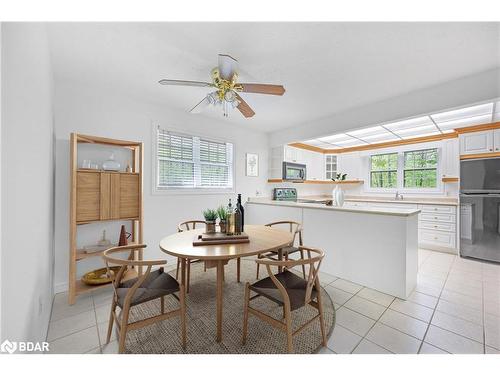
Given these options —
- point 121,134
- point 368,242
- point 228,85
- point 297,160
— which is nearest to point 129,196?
point 121,134

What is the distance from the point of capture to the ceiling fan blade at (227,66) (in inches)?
67.7

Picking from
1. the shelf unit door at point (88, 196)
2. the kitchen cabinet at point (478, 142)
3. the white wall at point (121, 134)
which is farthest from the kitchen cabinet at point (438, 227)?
the shelf unit door at point (88, 196)

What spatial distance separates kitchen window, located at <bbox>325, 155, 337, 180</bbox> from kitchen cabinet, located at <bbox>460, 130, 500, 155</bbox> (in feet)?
8.71

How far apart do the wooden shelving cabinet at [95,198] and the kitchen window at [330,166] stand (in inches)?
192

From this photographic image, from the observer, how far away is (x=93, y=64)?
2.13 m

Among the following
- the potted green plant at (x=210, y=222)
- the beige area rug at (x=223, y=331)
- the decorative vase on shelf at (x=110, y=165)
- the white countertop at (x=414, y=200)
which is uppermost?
the decorative vase on shelf at (x=110, y=165)

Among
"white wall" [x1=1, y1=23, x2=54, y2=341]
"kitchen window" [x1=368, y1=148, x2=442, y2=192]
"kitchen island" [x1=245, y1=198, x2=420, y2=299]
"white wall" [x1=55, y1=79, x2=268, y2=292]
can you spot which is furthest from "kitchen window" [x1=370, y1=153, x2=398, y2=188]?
"white wall" [x1=1, y1=23, x2=54, y2=341]

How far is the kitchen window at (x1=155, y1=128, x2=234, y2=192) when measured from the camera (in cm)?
331

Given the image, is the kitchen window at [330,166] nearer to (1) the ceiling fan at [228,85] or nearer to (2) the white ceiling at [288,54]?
(2) the white ceiling at [288,54]

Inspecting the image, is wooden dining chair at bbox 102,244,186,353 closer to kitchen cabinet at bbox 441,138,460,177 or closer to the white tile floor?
the white tile floor

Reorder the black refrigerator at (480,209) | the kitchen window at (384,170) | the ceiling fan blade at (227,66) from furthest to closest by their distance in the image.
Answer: the kitchen window at (384,170) → the black refrigerator at (480,209) → the ceiling fan blade at (227,66)
